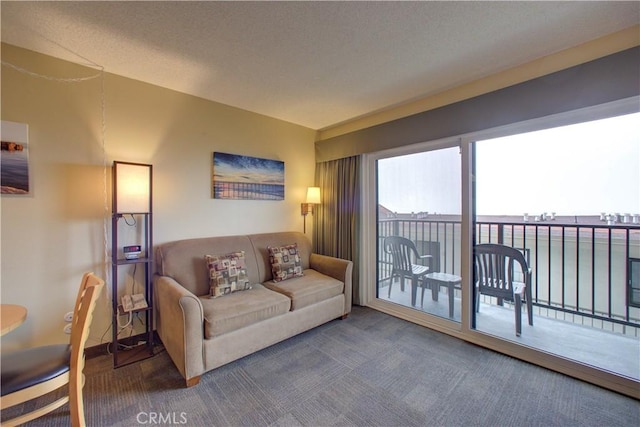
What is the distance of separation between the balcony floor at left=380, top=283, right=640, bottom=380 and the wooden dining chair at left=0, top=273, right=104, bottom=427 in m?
3.02

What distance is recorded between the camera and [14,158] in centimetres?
197

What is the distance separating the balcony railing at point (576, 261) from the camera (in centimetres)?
207

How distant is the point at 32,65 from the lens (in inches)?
80.5

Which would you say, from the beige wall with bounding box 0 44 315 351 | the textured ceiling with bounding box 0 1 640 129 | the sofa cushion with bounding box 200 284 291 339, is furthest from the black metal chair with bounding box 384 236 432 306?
the beige wall with bounding box 0 44 315 351

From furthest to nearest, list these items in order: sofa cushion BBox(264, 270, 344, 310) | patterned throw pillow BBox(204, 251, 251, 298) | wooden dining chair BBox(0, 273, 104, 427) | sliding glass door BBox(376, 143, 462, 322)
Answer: sliding glass door BBox(376, 143, 462, 322) → sofa cushion BBox(264, 270, 344, 310) → patterned throw pillow BBox(204, 251, 251, 298) → wooden dining chair BBox(0, 273, 104, 427)

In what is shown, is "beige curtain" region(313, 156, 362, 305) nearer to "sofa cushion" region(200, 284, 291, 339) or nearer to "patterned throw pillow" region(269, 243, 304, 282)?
"patterned throw pillow" region(269, 243, 304, 282)

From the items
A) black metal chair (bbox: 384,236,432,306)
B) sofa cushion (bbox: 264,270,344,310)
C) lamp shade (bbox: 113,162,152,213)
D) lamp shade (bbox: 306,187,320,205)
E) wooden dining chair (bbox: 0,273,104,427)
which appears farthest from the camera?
lamp shade (bbox: 306,187,320,205)

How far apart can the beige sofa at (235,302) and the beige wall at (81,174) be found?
0.34m

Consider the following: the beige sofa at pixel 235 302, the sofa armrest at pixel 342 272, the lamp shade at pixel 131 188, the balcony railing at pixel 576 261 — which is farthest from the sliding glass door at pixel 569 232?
the lamp shade at pixel 131 188

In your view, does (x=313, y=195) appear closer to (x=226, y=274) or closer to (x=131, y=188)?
(x=226, y=274)

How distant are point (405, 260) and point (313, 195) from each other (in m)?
1.52

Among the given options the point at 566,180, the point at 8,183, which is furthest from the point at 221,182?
the point at 566,180

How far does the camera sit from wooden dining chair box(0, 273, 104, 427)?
4.27ft

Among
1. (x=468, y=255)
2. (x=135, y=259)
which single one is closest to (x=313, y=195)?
(x=468, y=255)
